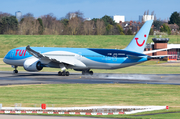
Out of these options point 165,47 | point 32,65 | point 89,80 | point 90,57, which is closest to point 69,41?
point 165,47

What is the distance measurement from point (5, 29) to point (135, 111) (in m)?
172

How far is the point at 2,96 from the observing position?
30312 millimetres

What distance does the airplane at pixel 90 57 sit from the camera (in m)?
51.6

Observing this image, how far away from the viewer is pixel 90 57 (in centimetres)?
5328

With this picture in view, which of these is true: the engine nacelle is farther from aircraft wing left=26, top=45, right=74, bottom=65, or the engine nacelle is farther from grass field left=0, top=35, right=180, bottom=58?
grass field left=0, top=35, right=180, bottom=58

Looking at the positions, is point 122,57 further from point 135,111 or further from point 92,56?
point 135,111

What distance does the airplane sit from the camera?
51.6 meters

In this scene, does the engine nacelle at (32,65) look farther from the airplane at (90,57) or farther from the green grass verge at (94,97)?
the green grass verge at (94,97)

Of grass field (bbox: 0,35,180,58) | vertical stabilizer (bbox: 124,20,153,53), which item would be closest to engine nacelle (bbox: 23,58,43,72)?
vertical stabilizer (bbox: 124,20,153,53)

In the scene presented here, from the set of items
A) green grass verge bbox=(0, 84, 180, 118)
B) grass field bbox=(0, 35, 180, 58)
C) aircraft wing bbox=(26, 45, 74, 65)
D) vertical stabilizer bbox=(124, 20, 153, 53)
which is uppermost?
grass field bbox=(0, 35, 180, 58)

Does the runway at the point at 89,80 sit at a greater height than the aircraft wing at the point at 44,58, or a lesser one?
lesser

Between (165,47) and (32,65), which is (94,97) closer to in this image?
(32,65)

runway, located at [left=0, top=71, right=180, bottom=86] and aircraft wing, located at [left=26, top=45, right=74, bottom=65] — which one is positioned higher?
aircraft wing, located at [left=26, top=45, right=74, bottom=65]

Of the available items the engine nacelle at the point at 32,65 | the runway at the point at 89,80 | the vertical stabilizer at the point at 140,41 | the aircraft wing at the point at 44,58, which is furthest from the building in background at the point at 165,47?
the engine nacelle at the point at 32,65
